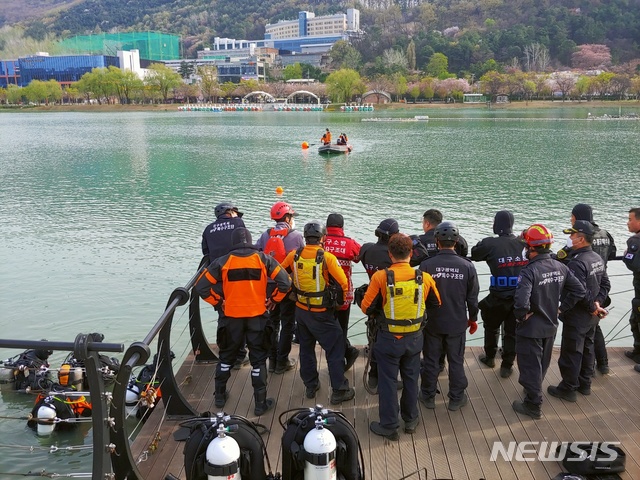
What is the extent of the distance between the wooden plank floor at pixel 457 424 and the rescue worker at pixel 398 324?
9.7 inches

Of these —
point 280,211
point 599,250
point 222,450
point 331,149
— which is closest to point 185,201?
point 331,149

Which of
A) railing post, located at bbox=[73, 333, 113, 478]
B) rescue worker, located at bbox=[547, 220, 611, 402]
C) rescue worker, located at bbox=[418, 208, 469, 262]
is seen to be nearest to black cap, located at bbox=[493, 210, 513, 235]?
rescue worker, located at bbox=[418, 208, 469, 262]

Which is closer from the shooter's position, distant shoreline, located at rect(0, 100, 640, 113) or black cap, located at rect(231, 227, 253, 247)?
black cap, located at rect(231, 227, 253, 247)

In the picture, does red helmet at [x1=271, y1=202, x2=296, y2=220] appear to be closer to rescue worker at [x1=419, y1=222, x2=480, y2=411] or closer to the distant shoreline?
rescue worker at [x1=419, y1=222, x2=480, y2=411]

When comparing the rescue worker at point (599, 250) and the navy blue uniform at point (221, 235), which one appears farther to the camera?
the navy blue uniform at point (221, 235)

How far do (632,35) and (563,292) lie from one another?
18500 centimetres

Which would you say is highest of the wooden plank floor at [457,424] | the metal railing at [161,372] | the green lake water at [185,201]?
the metal railing at [161,372]

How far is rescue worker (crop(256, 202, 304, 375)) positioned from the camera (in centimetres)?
664

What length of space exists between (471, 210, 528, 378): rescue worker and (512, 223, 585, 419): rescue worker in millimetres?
560

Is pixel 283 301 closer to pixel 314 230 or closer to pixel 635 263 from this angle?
pixel 314 230

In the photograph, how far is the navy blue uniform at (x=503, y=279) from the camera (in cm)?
627

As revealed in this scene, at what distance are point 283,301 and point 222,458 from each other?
9.85ft

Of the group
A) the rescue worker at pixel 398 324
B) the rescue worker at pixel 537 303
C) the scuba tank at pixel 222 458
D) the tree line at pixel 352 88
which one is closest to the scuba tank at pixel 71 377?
the rescue worker at pixel 398 324

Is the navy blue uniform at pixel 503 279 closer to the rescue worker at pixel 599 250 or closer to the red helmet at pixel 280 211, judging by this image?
the rescue worker at pixel 599 250
